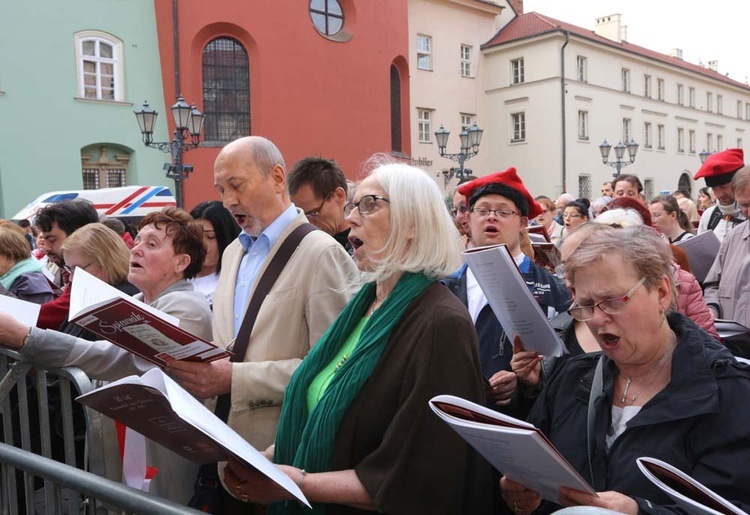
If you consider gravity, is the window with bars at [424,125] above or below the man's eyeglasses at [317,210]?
above

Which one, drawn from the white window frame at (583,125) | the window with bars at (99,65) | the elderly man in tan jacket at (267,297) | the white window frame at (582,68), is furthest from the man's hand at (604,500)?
the white window frame at (582,68)

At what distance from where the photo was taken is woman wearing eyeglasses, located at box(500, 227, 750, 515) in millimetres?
1826

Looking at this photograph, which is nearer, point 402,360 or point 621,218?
point 402,360

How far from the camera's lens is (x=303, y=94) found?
22016 millimetres

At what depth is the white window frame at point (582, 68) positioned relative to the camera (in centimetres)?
3450

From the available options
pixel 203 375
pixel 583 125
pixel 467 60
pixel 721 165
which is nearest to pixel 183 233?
pixel 203 375

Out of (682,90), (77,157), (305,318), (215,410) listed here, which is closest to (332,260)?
(305,318)

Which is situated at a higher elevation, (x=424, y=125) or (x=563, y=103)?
(x=563, y=103)

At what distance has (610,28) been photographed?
130 feet

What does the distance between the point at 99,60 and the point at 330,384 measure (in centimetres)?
1988

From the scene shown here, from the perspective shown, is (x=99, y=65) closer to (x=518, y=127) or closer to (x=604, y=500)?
(x=604, y=500)

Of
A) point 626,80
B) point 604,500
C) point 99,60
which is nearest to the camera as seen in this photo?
point 604,500

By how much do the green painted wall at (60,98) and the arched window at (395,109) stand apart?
367 inches

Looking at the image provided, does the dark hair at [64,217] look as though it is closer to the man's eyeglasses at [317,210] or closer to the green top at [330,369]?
the man's eyeglasses at [317,210]
